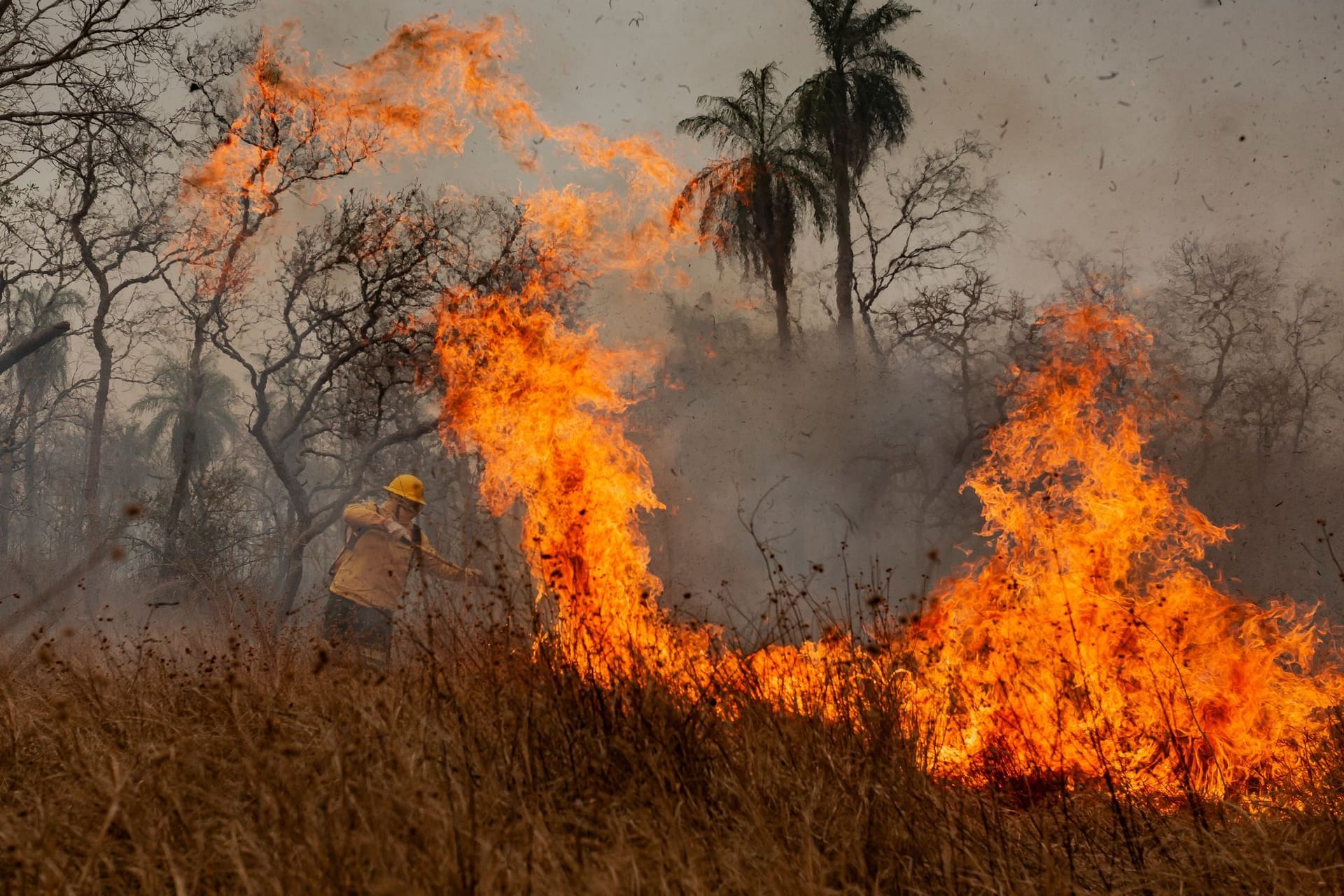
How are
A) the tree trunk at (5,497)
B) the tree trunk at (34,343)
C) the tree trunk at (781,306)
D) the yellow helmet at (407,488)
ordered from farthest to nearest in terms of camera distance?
1. the tree trunk at (5,497)
2. the tree trunk at (781,306)
3. the tree trunk at (34,343)
4. the yellow helmet at (407,488)

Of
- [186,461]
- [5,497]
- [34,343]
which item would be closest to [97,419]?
[186,461]

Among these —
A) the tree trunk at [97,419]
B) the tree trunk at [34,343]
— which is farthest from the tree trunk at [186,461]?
the tree trunk at [34,343]

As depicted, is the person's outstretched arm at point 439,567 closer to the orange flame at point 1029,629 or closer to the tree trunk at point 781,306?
the orange flame at point 1029,629

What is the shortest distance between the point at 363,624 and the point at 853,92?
55.2 feet

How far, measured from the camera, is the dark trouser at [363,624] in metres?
7.72

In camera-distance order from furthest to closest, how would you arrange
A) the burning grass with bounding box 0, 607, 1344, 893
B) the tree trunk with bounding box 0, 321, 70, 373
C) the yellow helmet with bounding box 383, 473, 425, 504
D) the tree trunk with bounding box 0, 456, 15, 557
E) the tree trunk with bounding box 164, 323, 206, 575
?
1. the tree trunk with bounding box 0, 456, 15, 557
2. the tree trunk with bounding box 164, 323, 206, 575
3. the tree trunk with bounding box 0, 321, 70, 373
4. the yellow helmet with bounding box 383, 473, 425, 504
5. the burning grass with bounding box 0, 607, 1344, 893

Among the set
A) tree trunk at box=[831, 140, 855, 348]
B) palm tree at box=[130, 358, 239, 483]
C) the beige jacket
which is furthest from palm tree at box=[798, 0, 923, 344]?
palm tree at box=[130, 358, 239, 483]

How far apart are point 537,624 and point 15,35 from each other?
379 inches

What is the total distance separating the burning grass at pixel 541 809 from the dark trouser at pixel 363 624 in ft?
10.1

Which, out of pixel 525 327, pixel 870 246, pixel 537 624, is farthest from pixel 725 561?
pixel 537 624

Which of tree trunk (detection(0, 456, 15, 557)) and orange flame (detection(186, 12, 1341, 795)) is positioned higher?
tree trunk (detection(0, 456, 15, 557))

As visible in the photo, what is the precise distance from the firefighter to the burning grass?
10.3 feet

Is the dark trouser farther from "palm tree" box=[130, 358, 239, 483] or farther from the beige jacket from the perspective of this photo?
"palm tree" box=[130, 358, 239, 483]

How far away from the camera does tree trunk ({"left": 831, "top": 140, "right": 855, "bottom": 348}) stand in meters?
20.0
